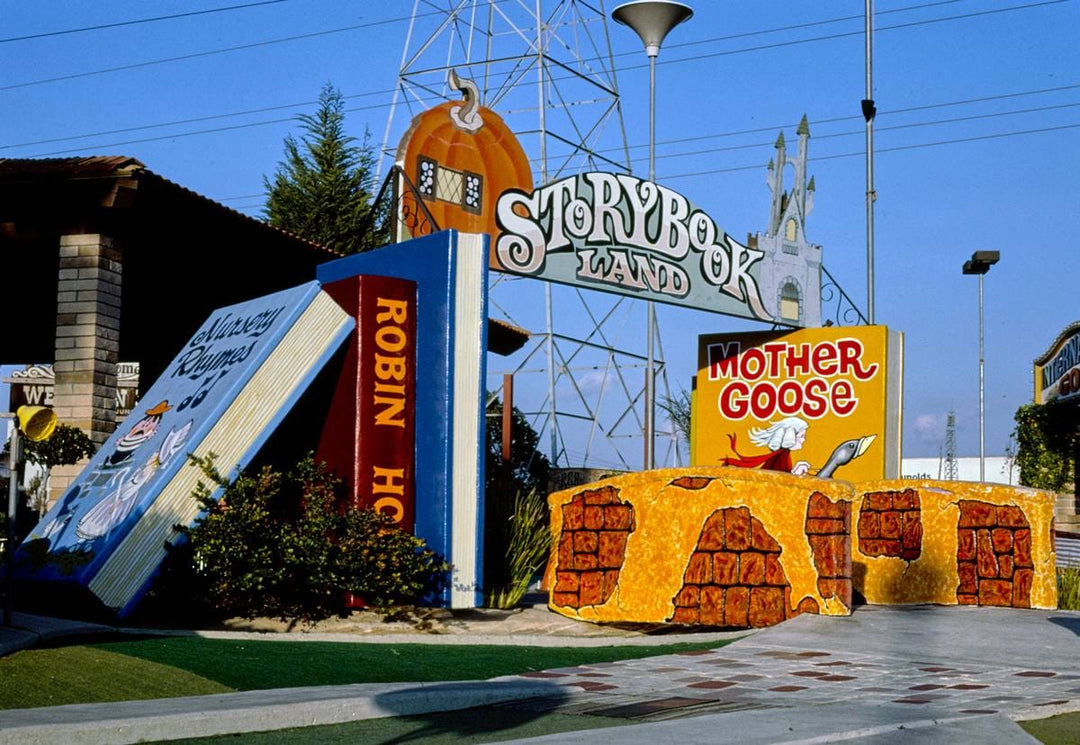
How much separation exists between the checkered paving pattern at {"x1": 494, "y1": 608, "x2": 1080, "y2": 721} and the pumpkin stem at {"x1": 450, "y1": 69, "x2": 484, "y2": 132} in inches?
457


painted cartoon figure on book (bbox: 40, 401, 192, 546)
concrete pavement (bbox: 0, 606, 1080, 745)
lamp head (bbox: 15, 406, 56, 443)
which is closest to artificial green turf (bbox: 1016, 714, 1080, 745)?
concrete pavement (bbox: 0, 606, 1080, 745)

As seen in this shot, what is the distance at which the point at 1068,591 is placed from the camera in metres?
17.7

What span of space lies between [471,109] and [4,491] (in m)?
9.27

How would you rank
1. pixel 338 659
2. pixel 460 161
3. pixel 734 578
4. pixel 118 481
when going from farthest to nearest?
1. pixel 460 161
2. pixel 734 578
3. pixel 118 481
4. pixel 338 659

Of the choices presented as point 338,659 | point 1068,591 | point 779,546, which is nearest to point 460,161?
point 779,546

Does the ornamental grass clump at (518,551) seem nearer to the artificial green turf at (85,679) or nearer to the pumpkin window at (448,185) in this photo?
the pumpkin window at (448,185)

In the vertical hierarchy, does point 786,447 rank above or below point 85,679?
above

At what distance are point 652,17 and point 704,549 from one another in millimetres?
12006

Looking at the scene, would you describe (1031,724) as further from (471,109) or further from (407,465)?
(471,109)

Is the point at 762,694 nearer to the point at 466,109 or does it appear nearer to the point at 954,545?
the point at 954,545

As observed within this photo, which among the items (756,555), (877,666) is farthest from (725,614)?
(877,666)

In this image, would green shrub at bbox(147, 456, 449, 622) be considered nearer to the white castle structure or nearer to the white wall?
the white castle structure

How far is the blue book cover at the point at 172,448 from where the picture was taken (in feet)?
43.1

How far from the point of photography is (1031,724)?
341 inches
